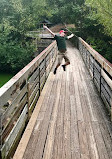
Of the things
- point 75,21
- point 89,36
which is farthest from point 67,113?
point 75,21

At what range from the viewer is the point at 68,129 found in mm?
3039

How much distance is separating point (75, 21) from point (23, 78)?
21.7 m

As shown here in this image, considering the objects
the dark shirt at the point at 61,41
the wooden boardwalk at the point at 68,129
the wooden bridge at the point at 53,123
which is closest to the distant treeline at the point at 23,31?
the dark shirt at the point at 61,41

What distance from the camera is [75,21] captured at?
23297 mm

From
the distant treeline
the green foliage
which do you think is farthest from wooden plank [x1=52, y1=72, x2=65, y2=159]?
the green foliage

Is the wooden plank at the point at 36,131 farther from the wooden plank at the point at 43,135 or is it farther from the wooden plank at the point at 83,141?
the wooden plank at the point at 83,141

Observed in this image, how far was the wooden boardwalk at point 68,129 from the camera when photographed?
2.46 metres

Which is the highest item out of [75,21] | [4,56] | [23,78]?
[75,21]

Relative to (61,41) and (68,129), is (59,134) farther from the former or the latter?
(61,41)

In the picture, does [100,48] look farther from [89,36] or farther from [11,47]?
[11,47]

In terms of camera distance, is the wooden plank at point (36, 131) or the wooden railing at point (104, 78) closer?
the wooden plank at point (36, 131)

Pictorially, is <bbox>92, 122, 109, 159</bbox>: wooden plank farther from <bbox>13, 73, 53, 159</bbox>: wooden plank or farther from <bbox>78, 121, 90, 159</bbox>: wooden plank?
<bbox>13, 73, 53, 159</bbox>: wooden plank

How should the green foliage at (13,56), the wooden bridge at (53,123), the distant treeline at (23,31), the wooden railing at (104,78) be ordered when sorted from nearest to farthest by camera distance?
the wooden bridge at (53,123)
the wooden railing at (104,78)
the distant treeline at (23,31)
the green foliage at (13,56)

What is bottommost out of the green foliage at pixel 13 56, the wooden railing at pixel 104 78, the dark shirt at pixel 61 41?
the green foliage at pixel 13 56
